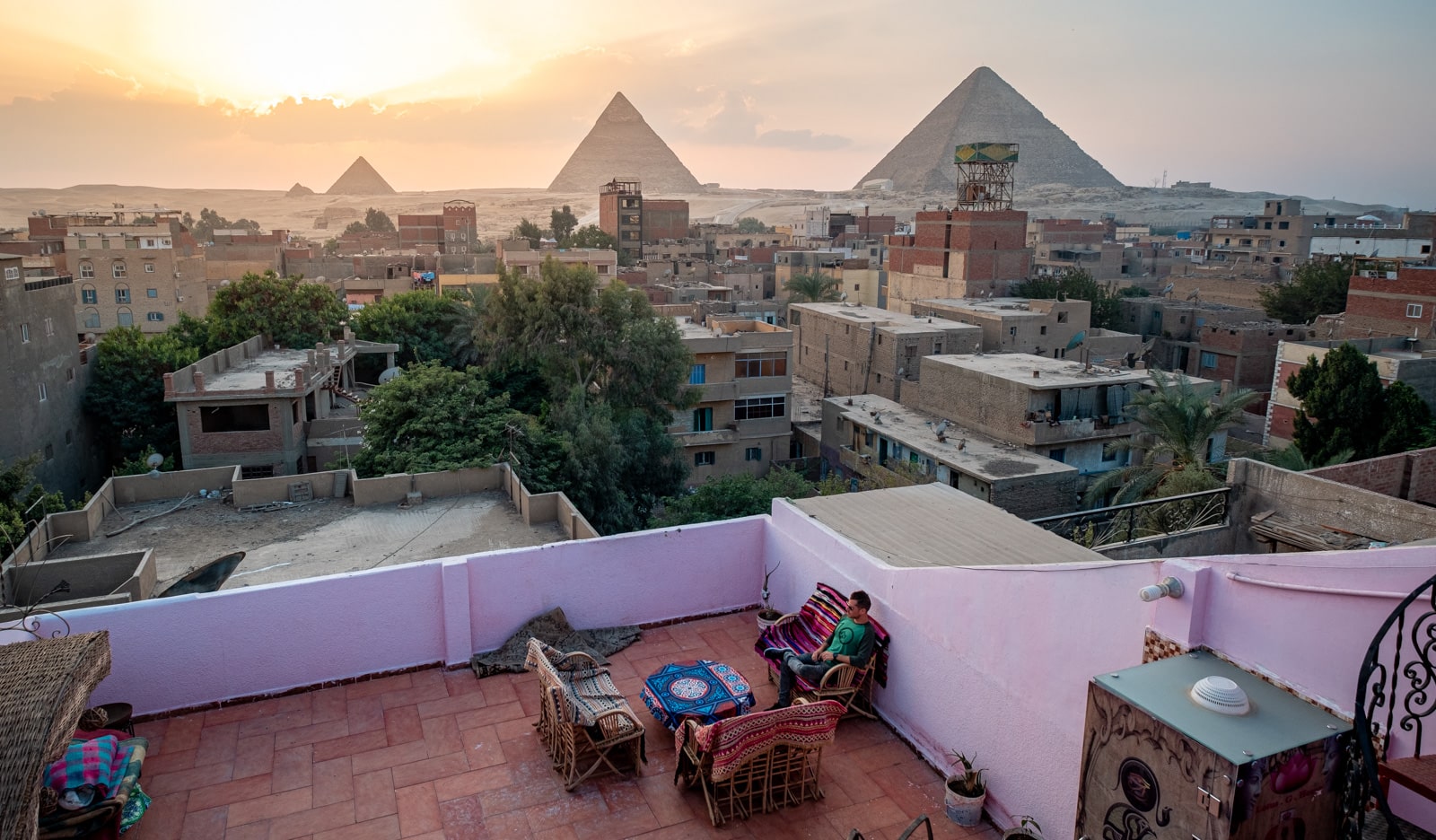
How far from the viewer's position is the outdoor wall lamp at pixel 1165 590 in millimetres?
3613

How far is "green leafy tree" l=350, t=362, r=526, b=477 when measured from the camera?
58.8 ft

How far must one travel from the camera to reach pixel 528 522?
14.5 metres

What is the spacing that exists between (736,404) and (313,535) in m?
15.7

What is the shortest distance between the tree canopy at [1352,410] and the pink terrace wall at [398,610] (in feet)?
67.5

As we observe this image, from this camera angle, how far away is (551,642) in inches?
245

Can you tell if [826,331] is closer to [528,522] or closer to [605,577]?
[528,522]

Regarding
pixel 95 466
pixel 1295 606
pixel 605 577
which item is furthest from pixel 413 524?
pixel 95 466

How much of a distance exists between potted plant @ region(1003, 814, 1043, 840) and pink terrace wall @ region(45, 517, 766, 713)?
2.95 meters

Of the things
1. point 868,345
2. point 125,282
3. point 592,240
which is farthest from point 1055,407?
point 592,240

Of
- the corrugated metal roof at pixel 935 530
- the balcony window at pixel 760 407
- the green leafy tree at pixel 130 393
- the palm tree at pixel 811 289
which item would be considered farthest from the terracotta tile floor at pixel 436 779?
the palm tree at pixel 811 289

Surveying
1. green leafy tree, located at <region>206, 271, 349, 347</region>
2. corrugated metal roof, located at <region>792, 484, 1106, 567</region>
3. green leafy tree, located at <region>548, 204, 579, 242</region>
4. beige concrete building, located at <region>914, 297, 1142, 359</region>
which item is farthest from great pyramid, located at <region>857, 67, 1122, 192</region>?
corrugated metal roof, located at <region>792, 484, 1106, 567</region>

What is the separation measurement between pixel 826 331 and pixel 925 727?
1185 inches

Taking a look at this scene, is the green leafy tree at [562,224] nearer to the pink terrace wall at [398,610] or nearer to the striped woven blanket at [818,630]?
the pink terrace wall at [398,610]

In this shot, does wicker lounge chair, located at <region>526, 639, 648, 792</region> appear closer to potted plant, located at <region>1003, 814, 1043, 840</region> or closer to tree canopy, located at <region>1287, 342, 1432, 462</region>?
potted plant, located at <region>1003, 814, 1043, 840</region>
